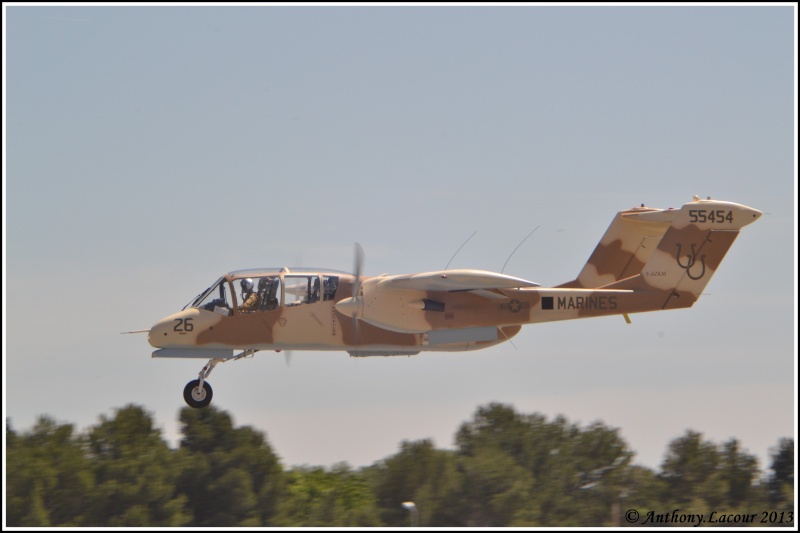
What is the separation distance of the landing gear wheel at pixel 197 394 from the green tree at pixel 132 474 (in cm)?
872

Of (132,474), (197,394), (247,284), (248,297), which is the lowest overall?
(132,474)

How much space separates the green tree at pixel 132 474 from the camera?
3636 cm

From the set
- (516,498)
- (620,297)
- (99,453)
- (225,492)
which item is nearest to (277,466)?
(225,492)

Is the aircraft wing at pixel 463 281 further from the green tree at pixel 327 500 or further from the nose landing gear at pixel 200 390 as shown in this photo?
the green tree at pixel 327 500

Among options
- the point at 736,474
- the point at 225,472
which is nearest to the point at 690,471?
the point at 736,474

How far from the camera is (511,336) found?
2777 cm

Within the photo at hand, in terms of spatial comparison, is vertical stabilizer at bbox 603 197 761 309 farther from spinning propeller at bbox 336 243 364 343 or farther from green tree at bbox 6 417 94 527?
green tree at bbox 6 417 94 527

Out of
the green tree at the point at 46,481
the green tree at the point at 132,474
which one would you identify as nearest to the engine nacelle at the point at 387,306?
the green tree at the point at 132,474

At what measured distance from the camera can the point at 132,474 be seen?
38000mm

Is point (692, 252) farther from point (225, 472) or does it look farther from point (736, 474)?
point (225, 472)

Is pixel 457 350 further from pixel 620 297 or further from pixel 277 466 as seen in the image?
pixel 277 466

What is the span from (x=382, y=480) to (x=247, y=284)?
13.0 metres

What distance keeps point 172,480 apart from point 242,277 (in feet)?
43.7

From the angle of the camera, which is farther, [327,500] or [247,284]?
[327,500]
